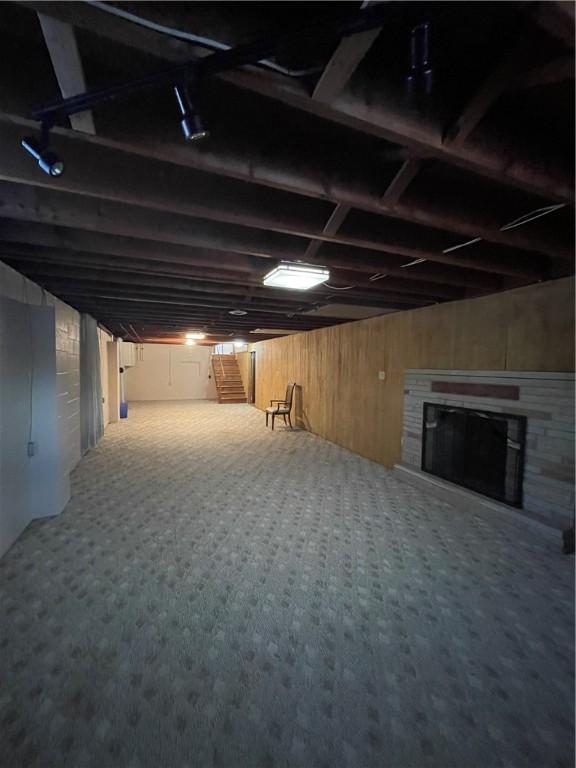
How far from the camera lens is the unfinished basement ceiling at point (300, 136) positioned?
0.82m

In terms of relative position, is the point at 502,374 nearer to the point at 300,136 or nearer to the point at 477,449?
the point at 477,449

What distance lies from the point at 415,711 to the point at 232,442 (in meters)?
4.77

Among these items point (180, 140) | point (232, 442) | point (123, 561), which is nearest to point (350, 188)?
Answer: point (180, 140)

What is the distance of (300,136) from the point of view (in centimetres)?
134

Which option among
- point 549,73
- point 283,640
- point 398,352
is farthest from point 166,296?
point 549,73

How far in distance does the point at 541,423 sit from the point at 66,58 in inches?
132

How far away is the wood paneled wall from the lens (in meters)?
2.62

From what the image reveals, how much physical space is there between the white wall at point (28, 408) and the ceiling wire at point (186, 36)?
91.4 inches

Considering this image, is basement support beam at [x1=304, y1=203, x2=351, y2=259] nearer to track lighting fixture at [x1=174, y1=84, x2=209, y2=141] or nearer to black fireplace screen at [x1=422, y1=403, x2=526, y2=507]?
track lighting fixture at [x1=174, y1=84, x2=209, y2=141]

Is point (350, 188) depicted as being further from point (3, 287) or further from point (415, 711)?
point (3, 287)

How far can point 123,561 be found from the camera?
88.4 inches

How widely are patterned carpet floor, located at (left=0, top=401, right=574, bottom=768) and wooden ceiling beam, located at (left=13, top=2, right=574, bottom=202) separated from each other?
2.09 metres

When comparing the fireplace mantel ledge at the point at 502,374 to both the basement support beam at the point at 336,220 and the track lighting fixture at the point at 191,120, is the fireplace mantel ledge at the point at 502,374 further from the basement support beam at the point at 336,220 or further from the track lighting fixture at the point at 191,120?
the track lighting fixture at the point at 191,120

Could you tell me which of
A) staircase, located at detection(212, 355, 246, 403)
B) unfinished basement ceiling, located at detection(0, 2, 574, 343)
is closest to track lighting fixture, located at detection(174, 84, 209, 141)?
unfinished basement ceiling, located at detection(0, 2, 574, 343)
